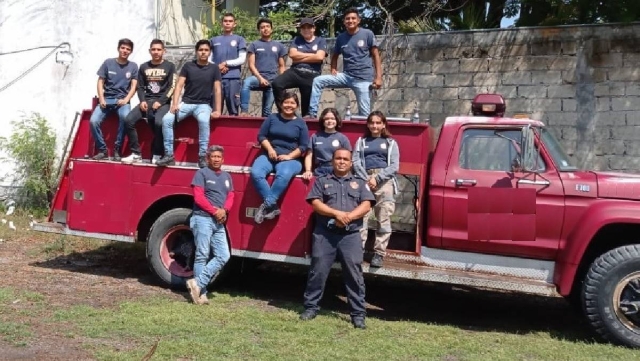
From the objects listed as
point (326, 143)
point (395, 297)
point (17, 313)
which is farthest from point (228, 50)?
point (17, 313)

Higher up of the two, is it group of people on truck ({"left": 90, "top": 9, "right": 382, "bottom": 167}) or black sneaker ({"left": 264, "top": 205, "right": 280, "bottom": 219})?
group of people on truck ({"left": 90, "top": 9, "right": 382, "bottom": 167})

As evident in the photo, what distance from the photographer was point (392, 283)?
30.4ft

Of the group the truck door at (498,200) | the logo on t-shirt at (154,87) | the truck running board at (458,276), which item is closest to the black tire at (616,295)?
the truck running board at (458,276)

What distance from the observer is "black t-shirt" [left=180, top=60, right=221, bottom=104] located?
26.5ft

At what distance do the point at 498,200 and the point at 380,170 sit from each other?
120cm

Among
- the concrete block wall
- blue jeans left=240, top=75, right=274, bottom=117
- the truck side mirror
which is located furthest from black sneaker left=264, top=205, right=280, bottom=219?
the concrete block wall

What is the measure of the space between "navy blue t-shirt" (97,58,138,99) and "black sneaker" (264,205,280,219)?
112 inches

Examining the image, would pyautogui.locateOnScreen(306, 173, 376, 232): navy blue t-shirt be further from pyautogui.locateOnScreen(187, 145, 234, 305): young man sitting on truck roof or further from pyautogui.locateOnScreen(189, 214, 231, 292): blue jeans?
pyautogui.locateOnScreen(189, 214, 231, 292): blue jeans

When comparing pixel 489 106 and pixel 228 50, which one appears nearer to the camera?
pixel 489 106

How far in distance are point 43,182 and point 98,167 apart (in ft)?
16.0

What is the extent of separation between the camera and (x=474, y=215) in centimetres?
678

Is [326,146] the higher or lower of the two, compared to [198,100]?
lower

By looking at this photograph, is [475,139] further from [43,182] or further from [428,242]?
[43,182]

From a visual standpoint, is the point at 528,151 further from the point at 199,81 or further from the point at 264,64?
the point at 264,64
